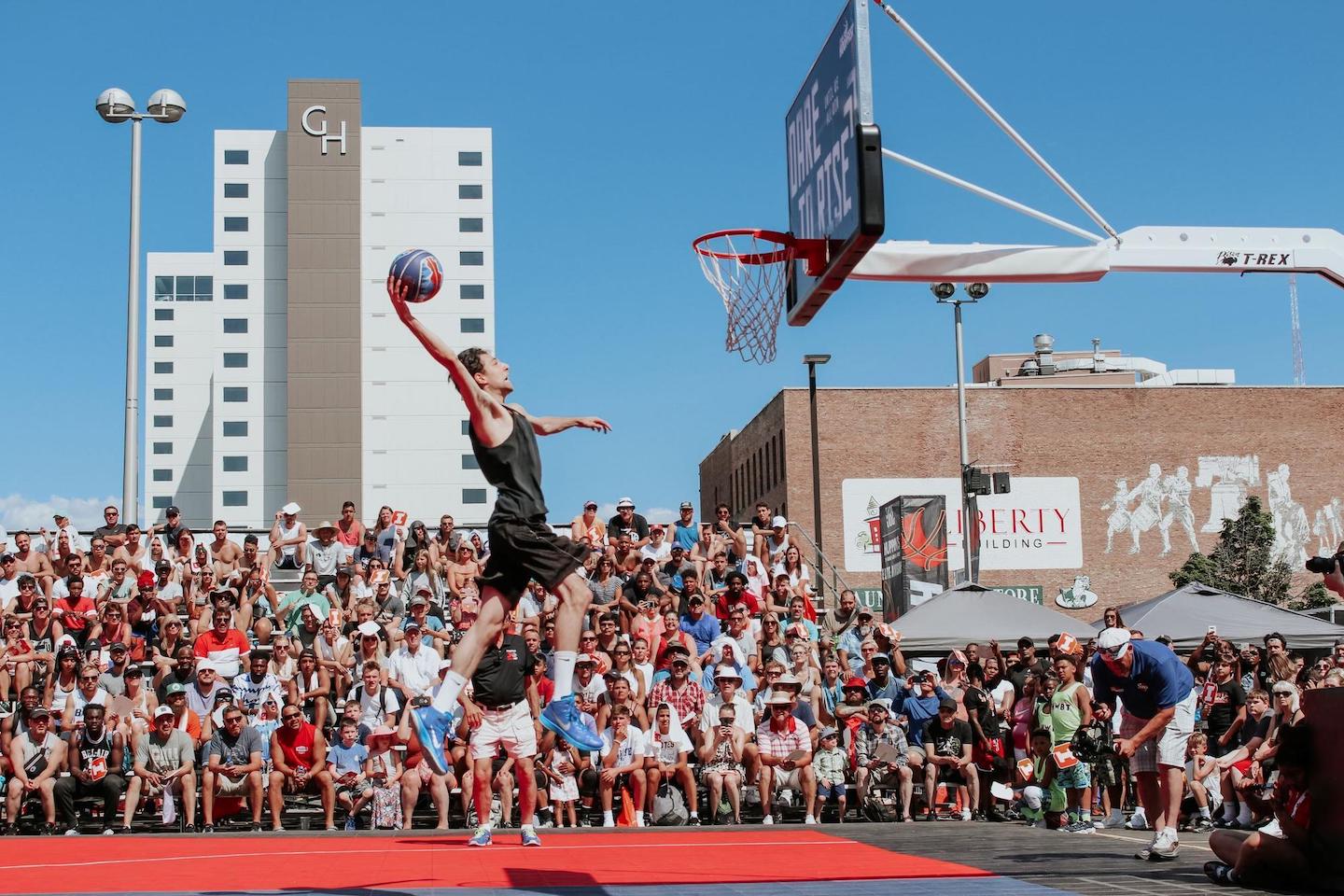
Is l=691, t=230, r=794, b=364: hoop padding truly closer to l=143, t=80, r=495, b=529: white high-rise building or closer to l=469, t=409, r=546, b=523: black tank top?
l=469, t=409, r=546, b=523: black tank top

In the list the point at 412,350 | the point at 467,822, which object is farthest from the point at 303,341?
the point at 467,822

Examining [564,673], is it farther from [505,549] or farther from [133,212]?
[133,212]

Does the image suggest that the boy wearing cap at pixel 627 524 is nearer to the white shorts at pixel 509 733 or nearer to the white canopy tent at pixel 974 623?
the white canopy tent at pixel 974 623

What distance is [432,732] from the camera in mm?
7859

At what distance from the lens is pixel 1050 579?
2250 inches

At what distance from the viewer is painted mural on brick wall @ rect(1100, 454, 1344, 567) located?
58.5m

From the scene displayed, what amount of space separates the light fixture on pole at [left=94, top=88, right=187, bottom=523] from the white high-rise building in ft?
172

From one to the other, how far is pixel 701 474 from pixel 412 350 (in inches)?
624

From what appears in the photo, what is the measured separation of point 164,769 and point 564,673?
7166 millimetres

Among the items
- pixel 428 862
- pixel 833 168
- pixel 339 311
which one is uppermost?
pixel 339 311

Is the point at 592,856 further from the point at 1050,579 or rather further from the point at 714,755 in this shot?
the point at 1050,579

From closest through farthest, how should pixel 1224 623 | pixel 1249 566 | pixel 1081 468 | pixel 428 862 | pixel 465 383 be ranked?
pixel 465 383
pixel 428 862
pixel 1224 623
pixel 1249 566
pixel 1081 468

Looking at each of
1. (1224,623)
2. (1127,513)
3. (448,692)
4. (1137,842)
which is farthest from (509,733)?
(1127,513)

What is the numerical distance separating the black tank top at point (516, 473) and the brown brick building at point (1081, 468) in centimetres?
4835
